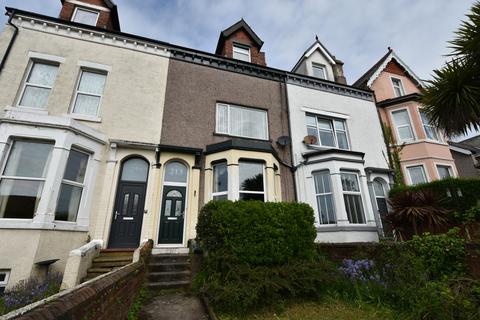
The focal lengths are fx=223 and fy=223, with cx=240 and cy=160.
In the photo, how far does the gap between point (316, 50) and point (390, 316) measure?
13.8 metres

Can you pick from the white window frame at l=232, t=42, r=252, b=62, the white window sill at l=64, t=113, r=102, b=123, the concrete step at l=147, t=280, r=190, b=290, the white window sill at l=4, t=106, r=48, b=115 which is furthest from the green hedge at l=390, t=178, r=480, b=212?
the white window sill at l=4, t=106, r=48, b=115

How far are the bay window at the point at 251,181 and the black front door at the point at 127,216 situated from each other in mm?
3531

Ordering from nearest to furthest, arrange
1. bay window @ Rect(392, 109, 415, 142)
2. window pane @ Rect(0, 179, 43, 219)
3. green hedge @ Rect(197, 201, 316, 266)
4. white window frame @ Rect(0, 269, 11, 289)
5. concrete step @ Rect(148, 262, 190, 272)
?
green hedge @ Rect(197, 201, 316, 266), white window frame @ Rect(0, 269, 11, 289), window pane @ Rect(0, 179, 43, 219), concrete step @ Rect(148, 262, 190, 272), bay window @ Rect(392, 109, 415, 142)

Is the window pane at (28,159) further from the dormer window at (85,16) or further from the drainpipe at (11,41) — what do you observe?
the dormer window at (85,16)

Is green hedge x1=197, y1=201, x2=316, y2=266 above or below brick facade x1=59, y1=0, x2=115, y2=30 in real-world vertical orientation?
below

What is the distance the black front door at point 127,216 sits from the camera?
7227 mm

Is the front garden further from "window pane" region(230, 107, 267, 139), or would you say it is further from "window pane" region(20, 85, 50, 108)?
"window pane" region(20, 85, 50, 108)

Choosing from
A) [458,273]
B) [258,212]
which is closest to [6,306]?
[258,212]

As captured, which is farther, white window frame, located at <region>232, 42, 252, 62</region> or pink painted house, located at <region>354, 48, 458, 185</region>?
white window frame, located at <region>232, 42, 252, 62</region>

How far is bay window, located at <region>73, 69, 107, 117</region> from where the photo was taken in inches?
321

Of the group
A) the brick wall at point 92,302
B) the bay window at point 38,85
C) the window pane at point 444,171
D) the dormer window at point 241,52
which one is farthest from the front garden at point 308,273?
the dormer window at point 241,52

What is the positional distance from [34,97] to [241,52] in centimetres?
921

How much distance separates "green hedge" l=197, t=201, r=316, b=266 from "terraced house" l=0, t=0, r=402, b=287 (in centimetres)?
256

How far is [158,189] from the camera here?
795 cm
